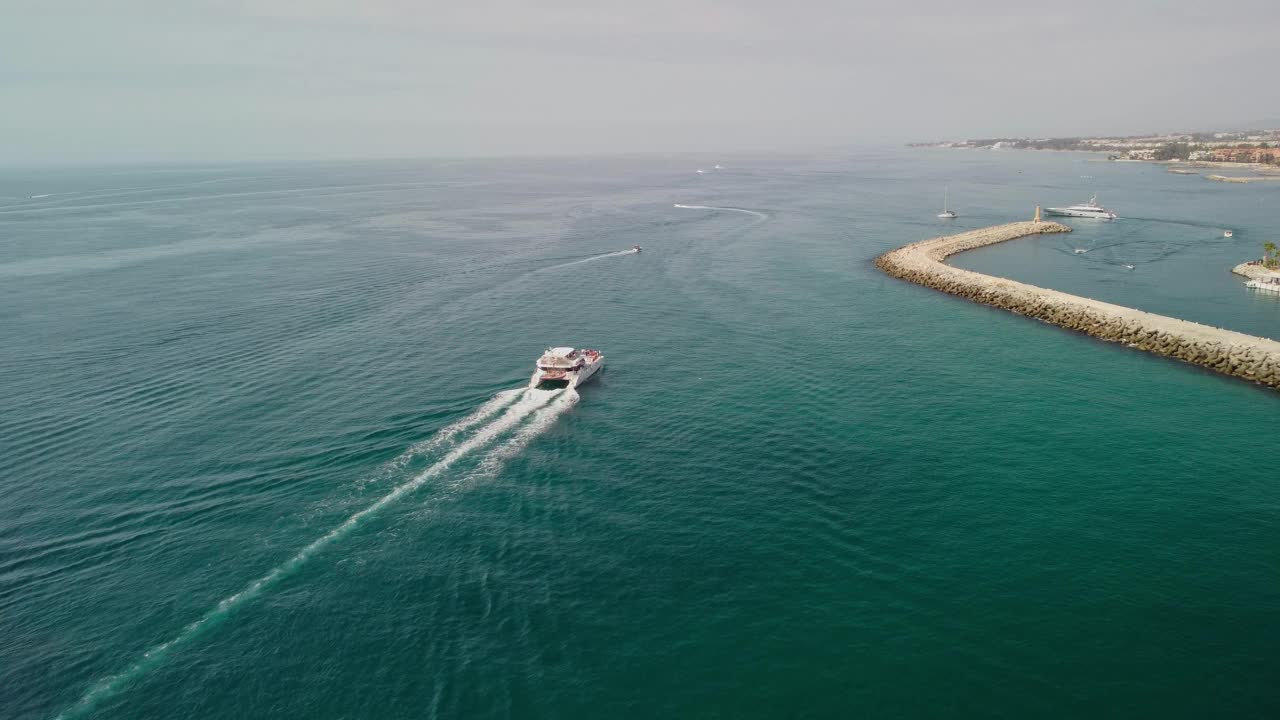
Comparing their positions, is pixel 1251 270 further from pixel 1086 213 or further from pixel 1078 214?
pixel 1078 214

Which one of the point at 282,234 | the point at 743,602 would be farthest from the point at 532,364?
the point at 282,234

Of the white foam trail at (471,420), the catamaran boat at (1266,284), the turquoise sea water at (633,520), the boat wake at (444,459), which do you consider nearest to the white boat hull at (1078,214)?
the catamaran boat at (1266,284)

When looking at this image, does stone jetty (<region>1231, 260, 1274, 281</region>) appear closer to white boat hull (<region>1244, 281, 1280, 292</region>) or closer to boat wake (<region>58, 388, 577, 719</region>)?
white boat hull (<region>1244, 281, 1280, 292</region>)

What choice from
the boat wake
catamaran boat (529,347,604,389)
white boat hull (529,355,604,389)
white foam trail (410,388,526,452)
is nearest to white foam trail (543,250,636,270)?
catamaran boat (529,347,604,389)

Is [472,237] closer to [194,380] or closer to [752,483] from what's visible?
[194,380]

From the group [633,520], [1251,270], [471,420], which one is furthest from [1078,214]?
[633,520]

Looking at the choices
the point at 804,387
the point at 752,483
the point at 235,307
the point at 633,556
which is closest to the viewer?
the point at 633,556
